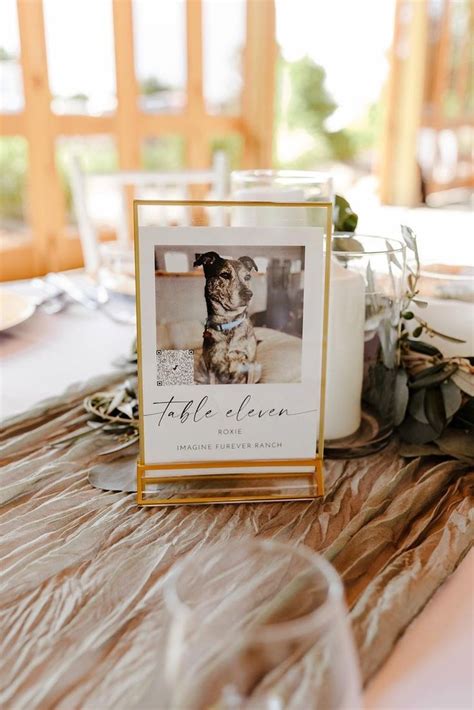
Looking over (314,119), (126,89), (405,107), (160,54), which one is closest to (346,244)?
(126,89)

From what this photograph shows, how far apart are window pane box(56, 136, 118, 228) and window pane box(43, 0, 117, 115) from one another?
123 mm

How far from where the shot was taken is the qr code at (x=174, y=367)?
0.57 m

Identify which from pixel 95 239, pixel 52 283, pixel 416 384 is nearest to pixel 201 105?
pixel 95 239

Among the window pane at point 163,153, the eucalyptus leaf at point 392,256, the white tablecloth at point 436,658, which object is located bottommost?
the white tablecloth at point 436,658

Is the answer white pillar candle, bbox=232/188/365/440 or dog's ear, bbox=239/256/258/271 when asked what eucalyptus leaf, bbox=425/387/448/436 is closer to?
white pillar candle, bbox=232/188/365/440

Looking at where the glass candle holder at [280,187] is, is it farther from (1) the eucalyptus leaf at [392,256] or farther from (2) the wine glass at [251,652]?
(2) the wine glass at [251,652]

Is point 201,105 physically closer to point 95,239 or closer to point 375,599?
point 95,239

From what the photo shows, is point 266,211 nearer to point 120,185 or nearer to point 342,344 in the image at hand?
point 342,344

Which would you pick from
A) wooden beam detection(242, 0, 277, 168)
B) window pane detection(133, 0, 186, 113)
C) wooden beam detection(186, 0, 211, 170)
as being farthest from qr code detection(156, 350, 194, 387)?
wooden beam detection(242, 0, 277, 168)

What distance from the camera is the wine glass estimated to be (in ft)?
0.90

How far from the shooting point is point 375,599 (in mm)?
465

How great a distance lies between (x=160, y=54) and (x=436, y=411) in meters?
2.89

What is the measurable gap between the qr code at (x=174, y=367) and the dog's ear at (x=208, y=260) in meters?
0.07

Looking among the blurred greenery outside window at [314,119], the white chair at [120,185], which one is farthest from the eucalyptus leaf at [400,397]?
the blurred greenery outside window at [314,119]
